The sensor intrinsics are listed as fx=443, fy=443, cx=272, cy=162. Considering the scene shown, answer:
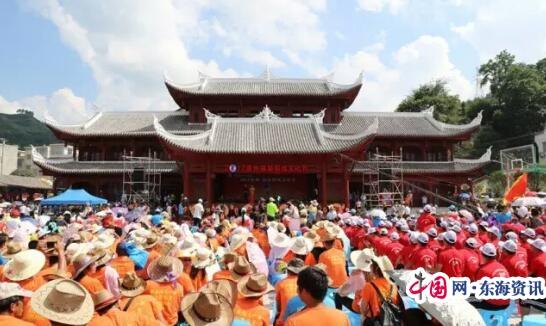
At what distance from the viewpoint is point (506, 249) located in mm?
7316

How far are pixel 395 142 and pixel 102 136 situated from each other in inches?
830

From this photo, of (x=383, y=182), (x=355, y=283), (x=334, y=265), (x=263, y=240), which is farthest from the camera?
(x=383, y=182)

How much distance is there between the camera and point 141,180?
29.2 meters

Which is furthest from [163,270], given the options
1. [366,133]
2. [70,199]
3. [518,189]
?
[366,133]

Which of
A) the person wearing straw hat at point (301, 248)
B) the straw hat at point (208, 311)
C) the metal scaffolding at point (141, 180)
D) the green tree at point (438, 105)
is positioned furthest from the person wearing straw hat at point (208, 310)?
the green tree at point (438, 105)

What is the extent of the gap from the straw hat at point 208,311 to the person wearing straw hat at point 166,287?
1356 mm

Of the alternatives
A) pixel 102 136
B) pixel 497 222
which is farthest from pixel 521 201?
pixel 102 136

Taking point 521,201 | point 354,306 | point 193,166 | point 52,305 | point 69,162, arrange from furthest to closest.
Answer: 1. point 69,162
2. point 193,166
3. point 521,201
4. point 354,306
5. point 52,305

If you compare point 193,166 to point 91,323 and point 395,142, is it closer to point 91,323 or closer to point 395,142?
point 395,142

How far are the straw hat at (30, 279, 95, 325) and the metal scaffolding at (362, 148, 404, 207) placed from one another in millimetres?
23000

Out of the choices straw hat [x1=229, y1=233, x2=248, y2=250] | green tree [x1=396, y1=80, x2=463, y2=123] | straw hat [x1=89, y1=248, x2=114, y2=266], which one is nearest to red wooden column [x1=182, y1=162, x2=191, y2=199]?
straw hat [x1=229, y1=233, x2=248, y2=250]

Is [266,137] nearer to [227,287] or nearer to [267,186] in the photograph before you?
[267,186]

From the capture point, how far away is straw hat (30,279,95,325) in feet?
10.4

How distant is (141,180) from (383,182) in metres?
15.8
